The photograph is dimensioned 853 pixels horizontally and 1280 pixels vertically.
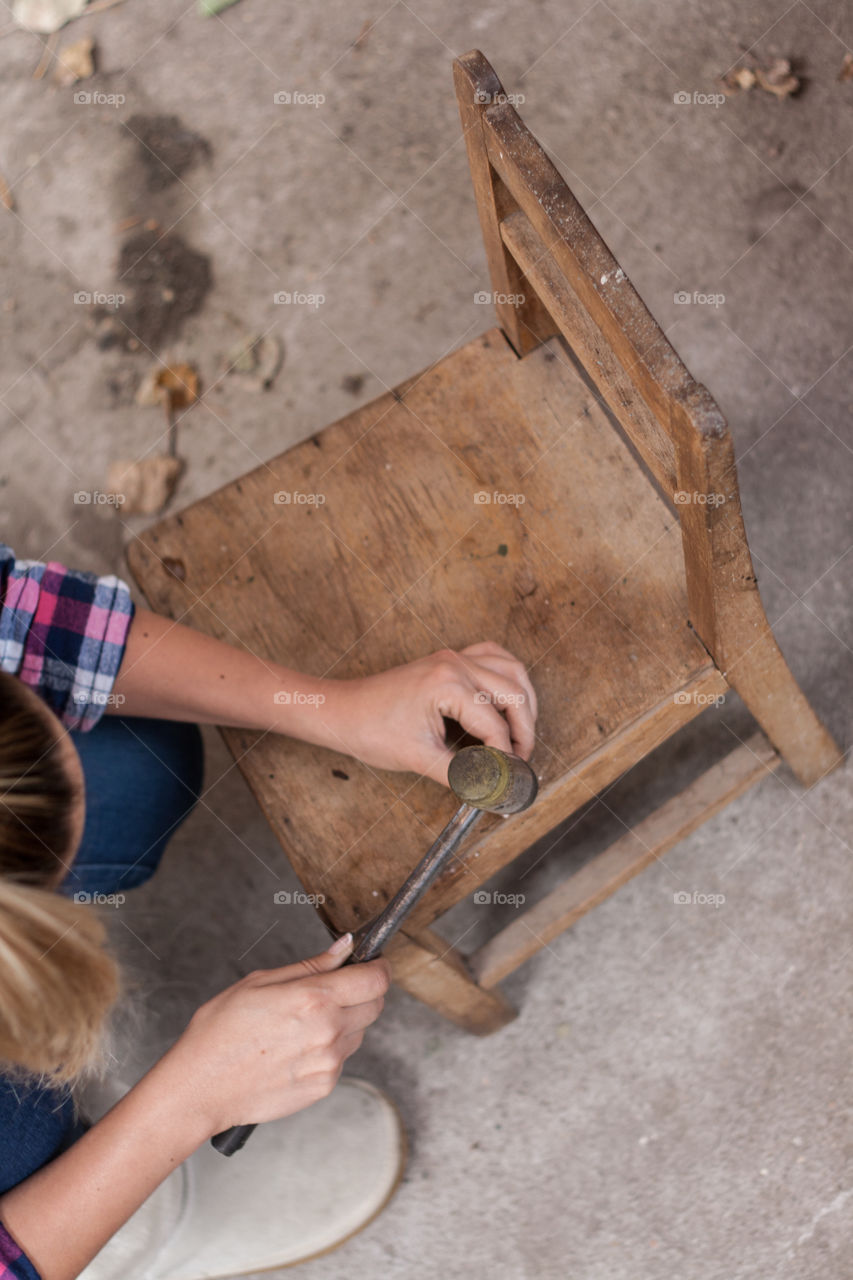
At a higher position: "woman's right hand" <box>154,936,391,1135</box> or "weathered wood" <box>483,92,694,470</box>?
"weathered wood" <box>483,92,694,470</box>

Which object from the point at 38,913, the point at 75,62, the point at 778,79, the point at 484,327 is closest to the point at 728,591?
the point at 38,913

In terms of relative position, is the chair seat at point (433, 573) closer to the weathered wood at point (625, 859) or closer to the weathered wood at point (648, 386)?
the weathered wood at point (648, 386)

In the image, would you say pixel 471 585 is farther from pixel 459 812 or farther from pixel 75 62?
pixel 75 62

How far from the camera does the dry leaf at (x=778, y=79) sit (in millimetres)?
1748

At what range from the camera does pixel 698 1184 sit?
1420mm

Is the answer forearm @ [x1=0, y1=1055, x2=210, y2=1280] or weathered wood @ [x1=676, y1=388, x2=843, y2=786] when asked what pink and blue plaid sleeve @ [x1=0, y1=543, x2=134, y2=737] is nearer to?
forearm @ [x1=0, y1=1055, x2=210, y2=1280]

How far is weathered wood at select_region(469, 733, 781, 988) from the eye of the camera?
52.4 inches

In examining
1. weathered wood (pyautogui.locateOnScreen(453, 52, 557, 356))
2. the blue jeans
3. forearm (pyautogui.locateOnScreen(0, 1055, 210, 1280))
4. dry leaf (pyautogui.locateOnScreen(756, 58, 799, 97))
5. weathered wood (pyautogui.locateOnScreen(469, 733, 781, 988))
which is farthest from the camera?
dry leaf (pyautogui.locateOnScreen(756, 58, 799, 97))

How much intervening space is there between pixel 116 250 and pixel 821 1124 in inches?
75.4

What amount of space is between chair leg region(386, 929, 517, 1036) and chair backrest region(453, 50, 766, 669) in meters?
0.43

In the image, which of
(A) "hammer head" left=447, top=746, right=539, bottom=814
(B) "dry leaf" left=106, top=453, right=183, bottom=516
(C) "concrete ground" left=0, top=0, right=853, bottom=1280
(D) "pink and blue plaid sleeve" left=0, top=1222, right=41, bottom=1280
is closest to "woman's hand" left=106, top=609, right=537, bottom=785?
(A) "hammer head" left=447, top=746, right=539, bottom=814

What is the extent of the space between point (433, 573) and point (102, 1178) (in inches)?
26.6

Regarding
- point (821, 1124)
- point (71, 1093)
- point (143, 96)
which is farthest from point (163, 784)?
point (143, 96)

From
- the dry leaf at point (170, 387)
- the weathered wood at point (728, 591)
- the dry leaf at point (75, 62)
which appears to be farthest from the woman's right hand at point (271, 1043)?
the dry leaf at point (75, 62)
